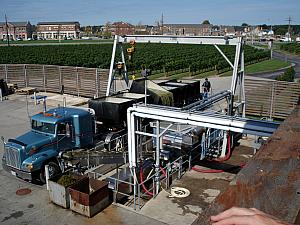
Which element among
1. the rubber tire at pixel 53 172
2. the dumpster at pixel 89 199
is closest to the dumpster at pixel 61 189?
the dumpster at pixel 89 199

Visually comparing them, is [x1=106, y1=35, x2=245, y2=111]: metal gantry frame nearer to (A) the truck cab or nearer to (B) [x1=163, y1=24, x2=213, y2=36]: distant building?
(A) the truck cab

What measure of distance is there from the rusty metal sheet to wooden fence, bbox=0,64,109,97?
25854mm

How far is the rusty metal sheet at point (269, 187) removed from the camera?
157 cm

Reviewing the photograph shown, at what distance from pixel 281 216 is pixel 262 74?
153ft

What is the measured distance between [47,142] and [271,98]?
49.0 ft

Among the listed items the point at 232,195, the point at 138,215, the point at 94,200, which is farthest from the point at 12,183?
the point at 232,195

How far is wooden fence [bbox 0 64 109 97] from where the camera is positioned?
27750 mm

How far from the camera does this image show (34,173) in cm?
1198

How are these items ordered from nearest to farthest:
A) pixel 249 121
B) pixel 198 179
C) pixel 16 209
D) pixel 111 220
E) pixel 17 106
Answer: pixel 249 121 → pixel 111 220 → pixel 16 209 → pixel 198 179 → pixel 17 106

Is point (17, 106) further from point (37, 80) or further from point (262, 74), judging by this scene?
point (262, 74)

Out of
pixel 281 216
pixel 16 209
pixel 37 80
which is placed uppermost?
pixel 281 216

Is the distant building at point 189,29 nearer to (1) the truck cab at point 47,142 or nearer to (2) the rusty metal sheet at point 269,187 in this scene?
(1) the truck cab at point 47,142

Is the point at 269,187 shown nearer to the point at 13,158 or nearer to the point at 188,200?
the point at 188,200

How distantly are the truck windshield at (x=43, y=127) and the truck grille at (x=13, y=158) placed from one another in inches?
54.9
